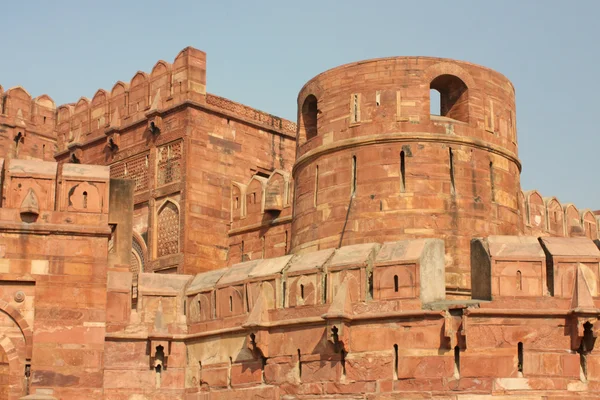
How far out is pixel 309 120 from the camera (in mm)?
21234

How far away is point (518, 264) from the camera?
16625mm

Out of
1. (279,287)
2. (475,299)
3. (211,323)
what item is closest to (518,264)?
(475,299)

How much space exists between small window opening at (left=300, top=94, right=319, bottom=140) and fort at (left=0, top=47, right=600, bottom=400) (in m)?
0.06

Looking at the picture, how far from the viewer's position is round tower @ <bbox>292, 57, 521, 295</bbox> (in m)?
19.1

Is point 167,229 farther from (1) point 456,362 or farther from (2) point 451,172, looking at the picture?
(1) point 456,362

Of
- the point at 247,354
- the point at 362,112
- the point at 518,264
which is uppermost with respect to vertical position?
the point at 362,112

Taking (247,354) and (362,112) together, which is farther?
(362,112)

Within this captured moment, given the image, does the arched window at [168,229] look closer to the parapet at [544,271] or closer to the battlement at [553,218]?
the battlement at [553,218]

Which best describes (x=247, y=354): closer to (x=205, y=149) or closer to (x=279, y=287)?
(x=279, y=287)

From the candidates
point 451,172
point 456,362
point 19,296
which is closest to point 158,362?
point 19,296

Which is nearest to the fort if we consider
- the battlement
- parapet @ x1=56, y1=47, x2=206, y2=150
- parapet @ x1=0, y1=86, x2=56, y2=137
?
parapet @ x1=56, y1=47, x2=206, y2=150

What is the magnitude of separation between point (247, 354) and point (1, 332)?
392cm

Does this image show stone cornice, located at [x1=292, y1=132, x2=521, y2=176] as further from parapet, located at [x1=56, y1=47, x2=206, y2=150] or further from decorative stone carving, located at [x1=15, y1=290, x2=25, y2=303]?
parapet, located at [x1=56, y1=47, x2=206, y2=150]

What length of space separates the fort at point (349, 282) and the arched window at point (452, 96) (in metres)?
0.04
